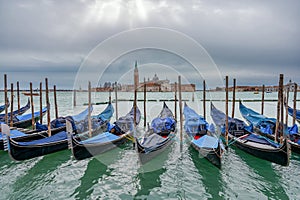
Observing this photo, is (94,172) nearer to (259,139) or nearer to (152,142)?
(152,142)

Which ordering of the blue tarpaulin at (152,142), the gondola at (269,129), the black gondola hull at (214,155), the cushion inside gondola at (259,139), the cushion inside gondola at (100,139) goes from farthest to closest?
the gondola at (269,129)
the cushion inside gondola at (259,139)
the cushion inside gondola at (100,139)
the blue tarpaulin at (152,142)
the black gondola hull at (214,155)

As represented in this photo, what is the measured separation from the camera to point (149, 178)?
15.4 ft

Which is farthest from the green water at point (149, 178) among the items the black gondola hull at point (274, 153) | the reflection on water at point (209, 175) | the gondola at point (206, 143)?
the gondola at point (206, 143)

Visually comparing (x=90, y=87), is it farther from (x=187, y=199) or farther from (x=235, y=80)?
(x=235, y=80)

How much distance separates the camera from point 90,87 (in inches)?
285

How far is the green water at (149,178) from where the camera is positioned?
4.02 meters

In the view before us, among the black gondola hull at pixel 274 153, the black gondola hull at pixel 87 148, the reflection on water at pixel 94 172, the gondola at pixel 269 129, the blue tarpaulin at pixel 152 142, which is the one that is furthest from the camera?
the gondola at pixel 269 129

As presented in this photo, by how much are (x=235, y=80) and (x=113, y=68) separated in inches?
187

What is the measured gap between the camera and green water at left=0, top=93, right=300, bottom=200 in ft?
13.2

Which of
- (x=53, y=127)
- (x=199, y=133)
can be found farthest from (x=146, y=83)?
(x=53, y=127)

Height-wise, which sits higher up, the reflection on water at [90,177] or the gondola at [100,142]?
the gondola at [100,142]

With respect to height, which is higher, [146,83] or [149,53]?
[149,53]

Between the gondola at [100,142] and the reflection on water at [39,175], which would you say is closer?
the reflection on water at [39,175]

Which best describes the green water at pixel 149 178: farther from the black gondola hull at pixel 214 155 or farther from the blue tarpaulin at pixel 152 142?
the blue tarpaulin at pixel 152 142
